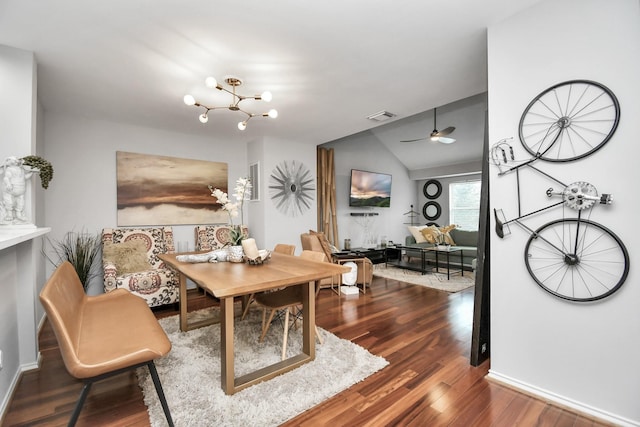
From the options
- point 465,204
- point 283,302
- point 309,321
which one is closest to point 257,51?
point 283,302

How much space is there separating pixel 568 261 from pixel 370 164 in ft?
18.4

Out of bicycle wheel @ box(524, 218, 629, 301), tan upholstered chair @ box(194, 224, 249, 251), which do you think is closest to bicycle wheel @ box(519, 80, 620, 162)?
bicycle wheel @ box(524, 218, 629, 301)

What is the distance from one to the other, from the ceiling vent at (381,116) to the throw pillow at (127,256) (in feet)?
11.6

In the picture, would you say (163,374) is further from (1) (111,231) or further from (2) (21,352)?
(1) (111,231)

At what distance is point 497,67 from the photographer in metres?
1.97

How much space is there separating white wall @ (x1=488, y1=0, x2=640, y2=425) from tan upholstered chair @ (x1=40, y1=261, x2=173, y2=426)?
7.14 ft

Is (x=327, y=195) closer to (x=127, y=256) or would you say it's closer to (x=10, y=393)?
(x=127, y=256)

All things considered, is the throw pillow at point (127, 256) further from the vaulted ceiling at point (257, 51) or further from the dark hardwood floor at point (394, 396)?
the vaulted ceiling at point (257, 51)

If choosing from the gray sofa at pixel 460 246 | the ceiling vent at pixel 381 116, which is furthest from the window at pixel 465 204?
the ceiling vent at pixel 381 116

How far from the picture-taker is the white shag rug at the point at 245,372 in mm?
1644

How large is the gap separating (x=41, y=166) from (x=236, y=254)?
153cm

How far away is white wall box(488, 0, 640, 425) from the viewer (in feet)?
4.97

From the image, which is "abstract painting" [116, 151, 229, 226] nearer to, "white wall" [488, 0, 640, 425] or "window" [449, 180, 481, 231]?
"white wall" [488, 0, 640, 425]

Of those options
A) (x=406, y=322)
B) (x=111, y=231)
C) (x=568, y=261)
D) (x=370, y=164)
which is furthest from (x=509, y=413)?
(x=370, y=164)
